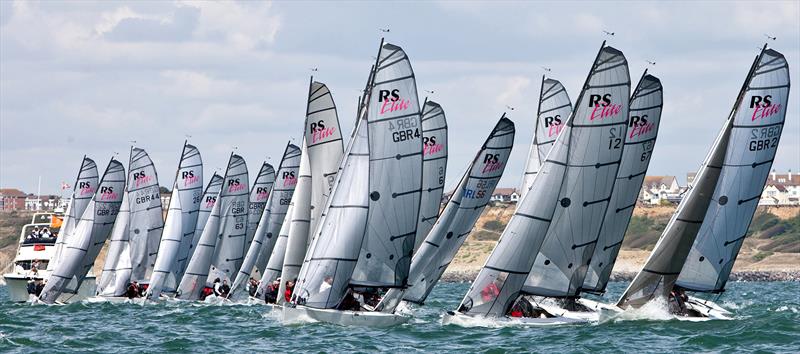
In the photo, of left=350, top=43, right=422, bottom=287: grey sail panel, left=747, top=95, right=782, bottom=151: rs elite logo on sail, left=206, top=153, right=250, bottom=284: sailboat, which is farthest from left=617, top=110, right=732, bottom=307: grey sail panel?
left=206, top=153, right=250, bottom=284: sailboat

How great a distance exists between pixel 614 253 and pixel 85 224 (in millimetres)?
22213

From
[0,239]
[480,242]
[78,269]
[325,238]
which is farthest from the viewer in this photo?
[0,239]

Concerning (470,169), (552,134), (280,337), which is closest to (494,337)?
(280,337)

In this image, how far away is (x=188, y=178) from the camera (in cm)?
6256

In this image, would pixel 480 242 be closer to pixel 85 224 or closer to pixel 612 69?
pixel 85 224

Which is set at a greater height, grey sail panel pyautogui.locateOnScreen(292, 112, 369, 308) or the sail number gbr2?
the sail number gbr2

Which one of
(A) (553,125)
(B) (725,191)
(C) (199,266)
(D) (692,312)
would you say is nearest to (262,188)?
(C) (199,266)

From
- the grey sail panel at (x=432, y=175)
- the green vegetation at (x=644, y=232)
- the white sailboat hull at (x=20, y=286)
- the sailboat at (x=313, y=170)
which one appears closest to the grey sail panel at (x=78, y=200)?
the white sailboat hull at (x=20, y=286)

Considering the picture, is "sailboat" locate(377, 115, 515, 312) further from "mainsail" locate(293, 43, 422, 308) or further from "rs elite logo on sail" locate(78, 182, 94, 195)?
"rs elite logo on sail" locate(78, 182, 94, 195)

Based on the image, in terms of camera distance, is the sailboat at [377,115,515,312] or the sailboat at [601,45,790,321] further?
the sailboat at [377,115,515,312]

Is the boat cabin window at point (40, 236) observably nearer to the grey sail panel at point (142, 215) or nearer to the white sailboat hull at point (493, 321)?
the grey sail panel at point (142, 215)

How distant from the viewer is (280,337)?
36.7m

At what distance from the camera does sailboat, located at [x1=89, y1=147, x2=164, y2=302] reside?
189 ft

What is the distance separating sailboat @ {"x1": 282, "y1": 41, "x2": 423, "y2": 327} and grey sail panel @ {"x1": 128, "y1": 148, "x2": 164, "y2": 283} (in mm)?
20849
